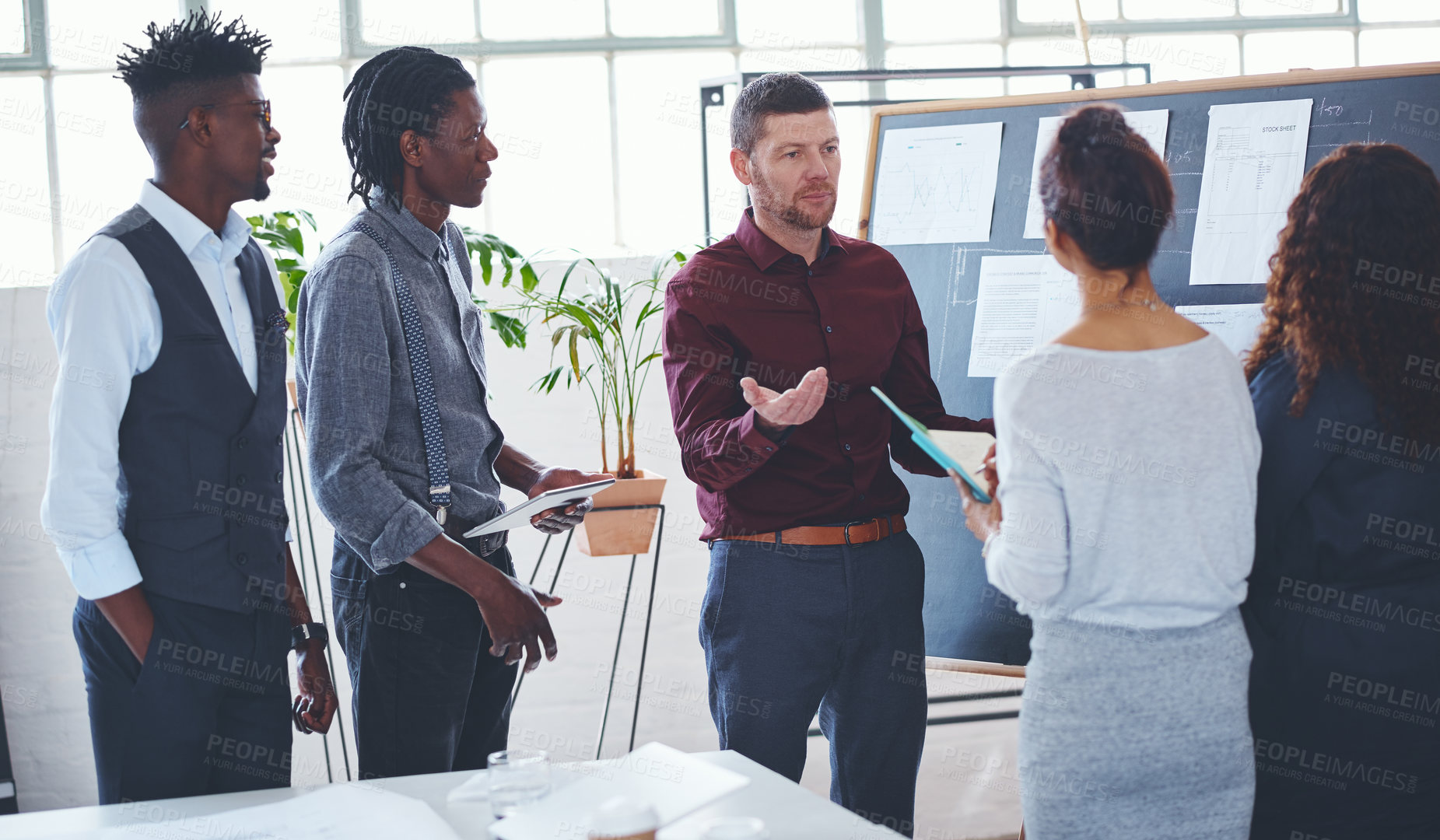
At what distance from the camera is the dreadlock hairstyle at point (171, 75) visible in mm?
1481

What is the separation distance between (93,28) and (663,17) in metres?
1.74

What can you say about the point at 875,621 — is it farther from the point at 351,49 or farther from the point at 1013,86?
the point at 351,49

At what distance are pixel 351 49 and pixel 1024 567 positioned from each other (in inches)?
116

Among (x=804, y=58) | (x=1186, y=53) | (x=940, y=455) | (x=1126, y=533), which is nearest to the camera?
(x=1126, y=533)

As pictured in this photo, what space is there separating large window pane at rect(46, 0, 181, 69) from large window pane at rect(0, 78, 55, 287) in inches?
5.4

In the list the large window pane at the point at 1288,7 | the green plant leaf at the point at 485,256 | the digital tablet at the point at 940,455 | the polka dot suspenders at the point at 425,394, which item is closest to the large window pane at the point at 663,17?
the green plant leaf at the point at 485,256

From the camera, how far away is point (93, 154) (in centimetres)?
329

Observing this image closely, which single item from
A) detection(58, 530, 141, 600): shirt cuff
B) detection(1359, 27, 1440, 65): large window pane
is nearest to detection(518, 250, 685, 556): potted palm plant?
detection(58, 530, 141, 600): shirt cuff

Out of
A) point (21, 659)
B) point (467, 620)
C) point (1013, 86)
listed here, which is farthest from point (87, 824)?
point (1013, 86)

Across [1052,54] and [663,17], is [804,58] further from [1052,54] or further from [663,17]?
[1052,54]

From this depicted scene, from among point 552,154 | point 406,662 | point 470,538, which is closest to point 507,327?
point 552,154

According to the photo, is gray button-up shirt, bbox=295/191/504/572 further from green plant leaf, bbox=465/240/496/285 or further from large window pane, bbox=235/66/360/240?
large window pane, bbox=235/66/360/240

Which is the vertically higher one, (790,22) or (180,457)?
(790,22)

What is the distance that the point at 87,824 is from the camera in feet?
3.71
